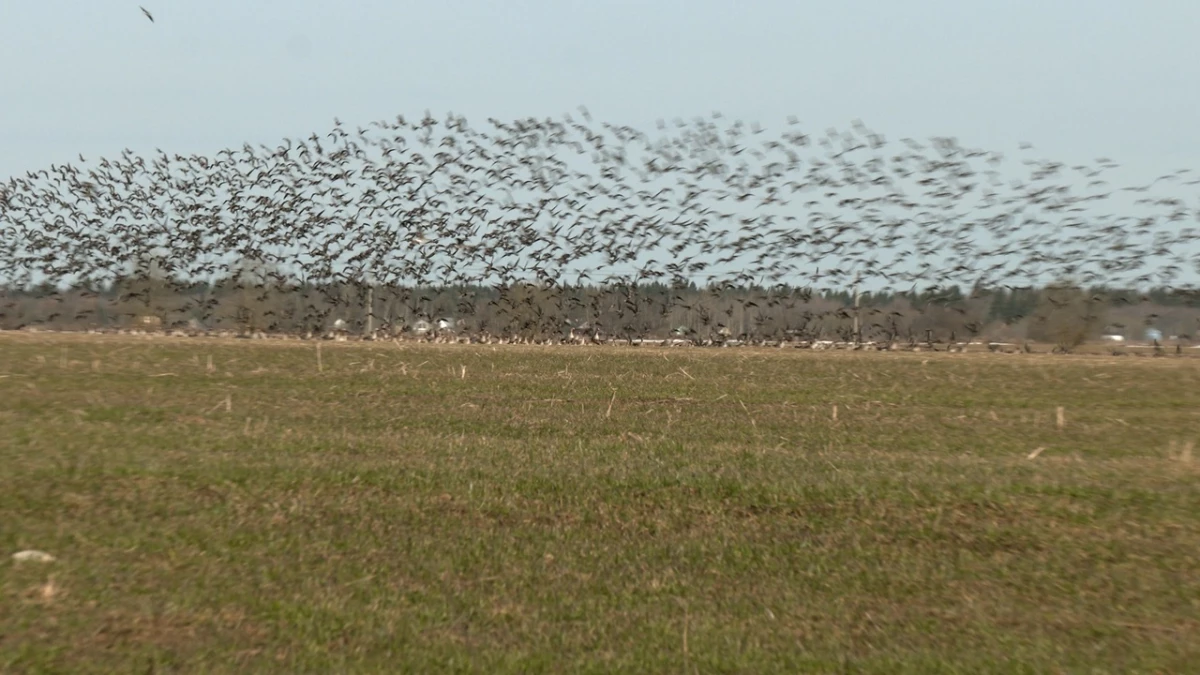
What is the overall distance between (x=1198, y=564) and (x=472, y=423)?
967 centimetres

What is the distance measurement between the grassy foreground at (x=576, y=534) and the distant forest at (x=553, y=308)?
12.9 metres

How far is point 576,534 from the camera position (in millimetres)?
10898

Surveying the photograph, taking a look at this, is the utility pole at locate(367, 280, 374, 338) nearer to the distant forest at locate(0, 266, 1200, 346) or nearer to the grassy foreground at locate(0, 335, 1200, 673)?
the distant forest at locate(0, 266, 1200, 346)

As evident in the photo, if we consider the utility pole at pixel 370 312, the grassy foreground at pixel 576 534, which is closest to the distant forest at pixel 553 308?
the utility pole at pixel 370 312

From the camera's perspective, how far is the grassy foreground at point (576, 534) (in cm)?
822

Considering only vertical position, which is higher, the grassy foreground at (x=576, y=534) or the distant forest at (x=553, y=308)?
the distant forest at (x=553, y=308)

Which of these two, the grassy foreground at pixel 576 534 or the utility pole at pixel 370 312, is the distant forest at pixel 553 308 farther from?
the grassy foreground at pixel 576 534

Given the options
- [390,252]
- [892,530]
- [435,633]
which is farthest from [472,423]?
[390,252]

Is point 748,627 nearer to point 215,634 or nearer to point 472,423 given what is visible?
point 215,634

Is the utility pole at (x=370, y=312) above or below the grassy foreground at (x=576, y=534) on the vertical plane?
above

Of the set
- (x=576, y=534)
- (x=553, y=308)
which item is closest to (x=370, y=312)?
(x=553, y=308)

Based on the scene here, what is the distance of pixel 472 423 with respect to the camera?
16953 millimetres

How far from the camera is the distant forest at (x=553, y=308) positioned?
107ft

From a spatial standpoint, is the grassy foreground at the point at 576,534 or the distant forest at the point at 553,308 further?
the distant forest at the point at 553,308
